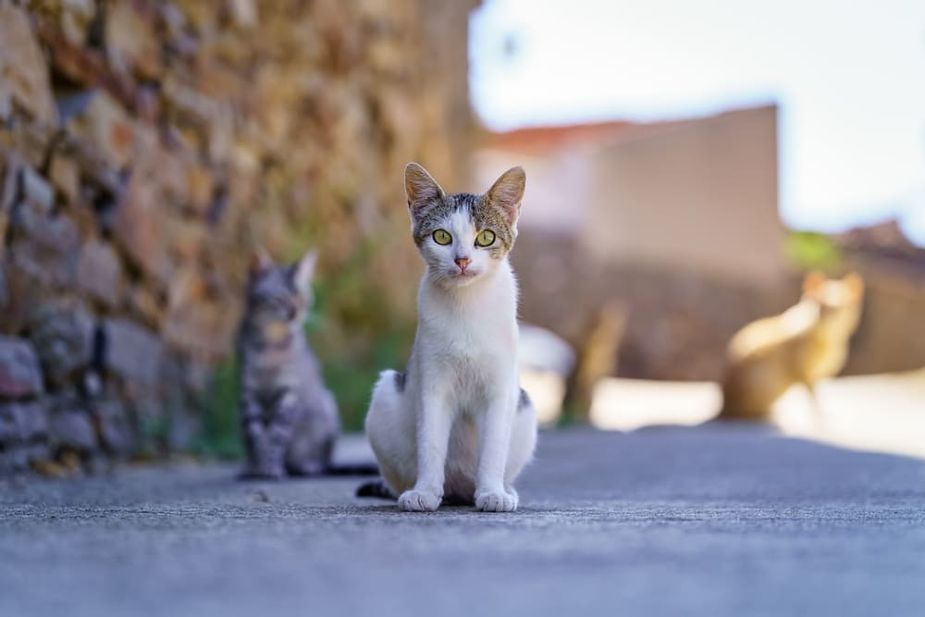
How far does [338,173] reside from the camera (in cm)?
656

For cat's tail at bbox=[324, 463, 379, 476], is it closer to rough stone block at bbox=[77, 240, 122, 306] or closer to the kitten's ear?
rough stone block at bbox=[77, 240, 122, 306]

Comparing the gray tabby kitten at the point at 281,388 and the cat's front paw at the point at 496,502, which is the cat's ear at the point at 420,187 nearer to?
the cat's front paw at the point at 496,502

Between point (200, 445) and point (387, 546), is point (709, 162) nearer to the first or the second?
point (200, 445)

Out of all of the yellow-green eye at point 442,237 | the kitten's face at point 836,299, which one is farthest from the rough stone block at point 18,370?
the kitten's face at point 836,299

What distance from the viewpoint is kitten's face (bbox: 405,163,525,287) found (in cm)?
235

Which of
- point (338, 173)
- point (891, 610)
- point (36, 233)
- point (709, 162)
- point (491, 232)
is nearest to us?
point (891, 610)

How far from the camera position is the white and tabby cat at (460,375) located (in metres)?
2.28

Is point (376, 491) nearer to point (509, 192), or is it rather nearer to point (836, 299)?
point (509, 192)

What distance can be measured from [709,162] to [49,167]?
11.4 m

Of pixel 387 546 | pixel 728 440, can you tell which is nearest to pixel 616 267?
pixel 728 440

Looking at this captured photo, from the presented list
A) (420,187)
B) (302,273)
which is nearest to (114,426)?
(302,273)

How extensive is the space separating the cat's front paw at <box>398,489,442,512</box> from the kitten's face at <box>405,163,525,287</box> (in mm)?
546

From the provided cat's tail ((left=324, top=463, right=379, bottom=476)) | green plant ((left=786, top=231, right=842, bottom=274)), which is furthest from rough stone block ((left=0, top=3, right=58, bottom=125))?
green plant ((left=786, top=231, right=842, bottom=274))

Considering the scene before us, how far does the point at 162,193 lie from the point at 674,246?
1020 centimetres
